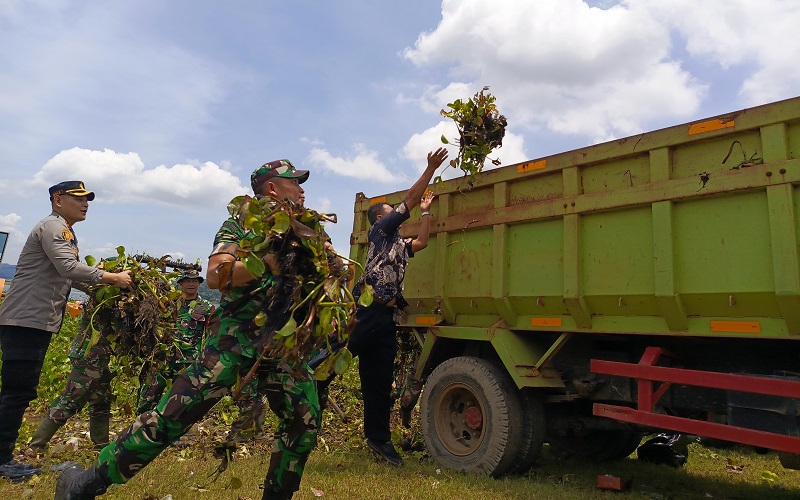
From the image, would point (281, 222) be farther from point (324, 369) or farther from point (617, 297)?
point (617, 297)

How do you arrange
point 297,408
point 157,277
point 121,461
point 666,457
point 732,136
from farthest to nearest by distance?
point 666,457 → point 157,277 → point 732,136 → point 297,408 → point 121,461

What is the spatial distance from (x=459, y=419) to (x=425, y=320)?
3.09ft

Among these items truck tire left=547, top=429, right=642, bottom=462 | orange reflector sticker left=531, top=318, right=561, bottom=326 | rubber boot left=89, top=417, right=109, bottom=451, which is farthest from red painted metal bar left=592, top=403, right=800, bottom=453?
rubber boot left=89, top=417, right=109, bottom=451

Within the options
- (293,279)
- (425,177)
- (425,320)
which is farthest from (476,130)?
(293,279)

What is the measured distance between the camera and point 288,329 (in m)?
2.58

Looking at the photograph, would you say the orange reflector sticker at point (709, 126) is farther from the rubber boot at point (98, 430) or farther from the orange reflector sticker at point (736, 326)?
the rubber boot at point (98, 430)

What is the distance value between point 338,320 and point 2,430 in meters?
2.87

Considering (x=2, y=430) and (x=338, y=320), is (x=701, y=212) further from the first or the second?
(x=2, y=430)

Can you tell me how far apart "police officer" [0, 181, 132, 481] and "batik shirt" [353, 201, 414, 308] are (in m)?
1.95

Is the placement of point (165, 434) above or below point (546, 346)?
below

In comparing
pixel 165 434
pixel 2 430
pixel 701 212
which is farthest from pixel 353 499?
pixel 701 212

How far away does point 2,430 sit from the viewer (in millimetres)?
3957

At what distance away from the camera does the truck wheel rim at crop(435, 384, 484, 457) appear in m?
4.75

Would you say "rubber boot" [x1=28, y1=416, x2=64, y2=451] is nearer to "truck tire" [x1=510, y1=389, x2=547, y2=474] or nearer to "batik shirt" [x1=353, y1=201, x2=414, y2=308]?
"batik shirt" [x1=353, y1=201, x2=414, y2=308]
